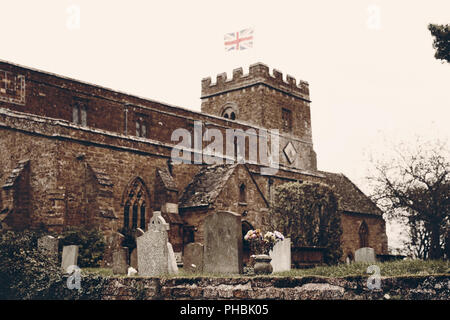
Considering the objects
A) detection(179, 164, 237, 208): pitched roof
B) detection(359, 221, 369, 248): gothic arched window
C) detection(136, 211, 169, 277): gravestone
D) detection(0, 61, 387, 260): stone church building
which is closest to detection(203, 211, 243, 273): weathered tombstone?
detection(136, 211, 169, 277): gravestone

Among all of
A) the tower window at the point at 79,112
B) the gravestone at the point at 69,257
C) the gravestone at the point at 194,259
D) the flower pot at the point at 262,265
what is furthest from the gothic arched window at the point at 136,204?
the flower pot at the point at 262,265

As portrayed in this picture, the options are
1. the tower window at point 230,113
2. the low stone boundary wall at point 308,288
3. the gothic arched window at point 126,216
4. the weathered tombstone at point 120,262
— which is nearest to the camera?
the low stone boundary wall at point 308,288

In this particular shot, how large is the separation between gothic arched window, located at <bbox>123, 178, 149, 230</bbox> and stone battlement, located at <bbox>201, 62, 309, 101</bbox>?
18010 millimetres

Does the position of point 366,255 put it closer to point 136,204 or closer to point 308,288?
point 136,204

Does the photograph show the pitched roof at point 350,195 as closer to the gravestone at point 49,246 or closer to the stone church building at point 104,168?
the stone church building at point 104,168

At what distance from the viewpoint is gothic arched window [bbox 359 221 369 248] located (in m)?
38.8

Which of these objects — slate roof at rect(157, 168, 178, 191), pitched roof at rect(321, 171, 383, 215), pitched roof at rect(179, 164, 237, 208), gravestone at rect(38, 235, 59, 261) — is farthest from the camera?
pitched roof at rect(321, 171, 383, 215)

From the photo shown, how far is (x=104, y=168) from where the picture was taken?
78.5ft

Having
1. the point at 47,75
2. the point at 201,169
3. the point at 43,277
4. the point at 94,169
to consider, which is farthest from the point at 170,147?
the point at 43,277

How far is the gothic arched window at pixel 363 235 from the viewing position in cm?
3881

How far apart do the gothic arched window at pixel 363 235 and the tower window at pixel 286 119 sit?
901 centimetres

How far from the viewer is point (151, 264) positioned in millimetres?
14695

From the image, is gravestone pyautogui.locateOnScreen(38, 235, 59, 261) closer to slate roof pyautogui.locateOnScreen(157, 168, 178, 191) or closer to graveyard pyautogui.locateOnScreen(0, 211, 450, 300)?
graveyard pyautogui.locateOnScreen(0, 211, 450, 300)

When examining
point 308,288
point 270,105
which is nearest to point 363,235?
point 270,105
